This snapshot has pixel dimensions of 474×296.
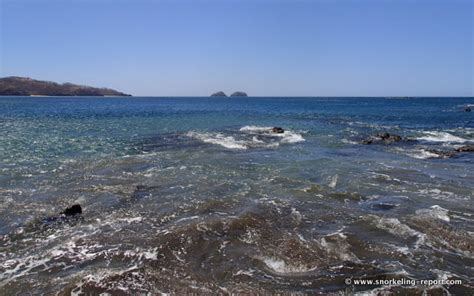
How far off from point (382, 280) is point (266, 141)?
24491 mm

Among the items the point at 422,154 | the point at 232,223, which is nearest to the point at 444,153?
the point at 422,154

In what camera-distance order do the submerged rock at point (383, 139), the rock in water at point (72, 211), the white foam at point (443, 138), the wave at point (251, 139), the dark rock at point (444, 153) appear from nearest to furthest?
the rock in water at point (72, 211), the dark rock at point (444, 153), the wave at point (251, 139), the submerged rock at point (383, 139), the white foam at point (443, 138)

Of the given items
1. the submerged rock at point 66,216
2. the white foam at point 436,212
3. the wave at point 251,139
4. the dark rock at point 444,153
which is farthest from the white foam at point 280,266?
the dark rock at point 444,153

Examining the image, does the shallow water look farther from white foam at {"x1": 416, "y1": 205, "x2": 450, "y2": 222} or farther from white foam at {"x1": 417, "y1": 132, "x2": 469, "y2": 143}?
white foam at {"x1": 417, "y1": 132, "x2": 469, "y2": 143}

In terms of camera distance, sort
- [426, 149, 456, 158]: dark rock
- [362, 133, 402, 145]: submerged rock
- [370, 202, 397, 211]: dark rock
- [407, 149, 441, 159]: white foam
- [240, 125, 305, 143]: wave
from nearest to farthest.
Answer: [370, 202, 397, 211]: dark rock → [407, 149, 441, 159]: white foam → [426, 149, 456, 158]: dark rock → [362, 133, 402, 145]: submerged rock → [240, 125, 305, 143]: wave

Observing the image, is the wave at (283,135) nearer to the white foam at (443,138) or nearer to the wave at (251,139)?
the wave at (251,139)

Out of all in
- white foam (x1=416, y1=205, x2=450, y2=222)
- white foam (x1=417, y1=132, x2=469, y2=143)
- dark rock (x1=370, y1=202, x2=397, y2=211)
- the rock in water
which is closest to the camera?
white foam (x1=416, y1=205, x2=450, y2=222)

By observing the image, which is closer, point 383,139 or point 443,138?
point 383,139

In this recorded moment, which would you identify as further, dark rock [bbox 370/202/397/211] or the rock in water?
dark rock [bbox 370/202/397/211]

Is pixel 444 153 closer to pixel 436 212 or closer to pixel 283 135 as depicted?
pixel 436 212

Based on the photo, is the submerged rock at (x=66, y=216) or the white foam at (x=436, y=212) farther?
the white foam at (x=436, y=212)

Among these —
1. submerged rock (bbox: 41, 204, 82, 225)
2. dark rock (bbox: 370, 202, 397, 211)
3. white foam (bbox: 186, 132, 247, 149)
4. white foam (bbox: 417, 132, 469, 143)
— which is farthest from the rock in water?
white foam (bbox: 417, 132, 469, 143)

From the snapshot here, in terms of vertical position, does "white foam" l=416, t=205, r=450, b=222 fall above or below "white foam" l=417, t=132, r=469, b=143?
below

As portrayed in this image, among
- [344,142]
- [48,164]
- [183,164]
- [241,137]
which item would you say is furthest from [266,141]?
[48,164]
